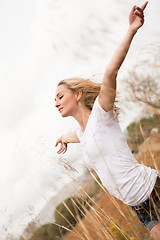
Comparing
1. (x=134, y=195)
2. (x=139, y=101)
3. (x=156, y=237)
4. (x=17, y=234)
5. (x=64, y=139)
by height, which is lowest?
Answer: (x=156, y=237)

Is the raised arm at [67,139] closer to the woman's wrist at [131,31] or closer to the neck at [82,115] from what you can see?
the neck at [82,115]

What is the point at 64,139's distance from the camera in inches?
75.1

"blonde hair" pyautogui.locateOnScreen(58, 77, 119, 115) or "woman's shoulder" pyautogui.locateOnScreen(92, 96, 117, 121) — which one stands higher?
"blonde hair" pyautogui.locateOnScreen(58, 77, 119, 115)

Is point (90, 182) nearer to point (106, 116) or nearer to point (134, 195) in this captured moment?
point (134, 195)

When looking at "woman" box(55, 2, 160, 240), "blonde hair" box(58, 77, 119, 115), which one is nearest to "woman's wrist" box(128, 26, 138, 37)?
"woman" box(55, 2, 160, 240)

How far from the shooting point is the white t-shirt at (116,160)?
1.11 metres

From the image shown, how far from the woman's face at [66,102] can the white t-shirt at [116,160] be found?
0.63 ft

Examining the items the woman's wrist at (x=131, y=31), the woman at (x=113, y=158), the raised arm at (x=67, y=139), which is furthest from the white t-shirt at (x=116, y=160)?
the raised arm at (x=67, y=139)

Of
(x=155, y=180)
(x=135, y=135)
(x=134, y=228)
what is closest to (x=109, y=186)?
(x=155, y=180)

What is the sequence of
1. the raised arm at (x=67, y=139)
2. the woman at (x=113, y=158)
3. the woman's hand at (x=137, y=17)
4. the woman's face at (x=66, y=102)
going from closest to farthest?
the woman's hand at (x=137, y=17) → the woman at (x=113, y=158) → the woman's face at (x=66, y=102) → the raised arm at (x=67, y=139)

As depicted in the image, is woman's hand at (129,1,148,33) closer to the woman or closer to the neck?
the woman

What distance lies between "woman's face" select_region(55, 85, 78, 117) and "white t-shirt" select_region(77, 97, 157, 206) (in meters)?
0.19

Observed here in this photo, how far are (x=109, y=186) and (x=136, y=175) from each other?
0.64 feet

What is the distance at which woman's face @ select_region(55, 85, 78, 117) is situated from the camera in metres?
1.36
